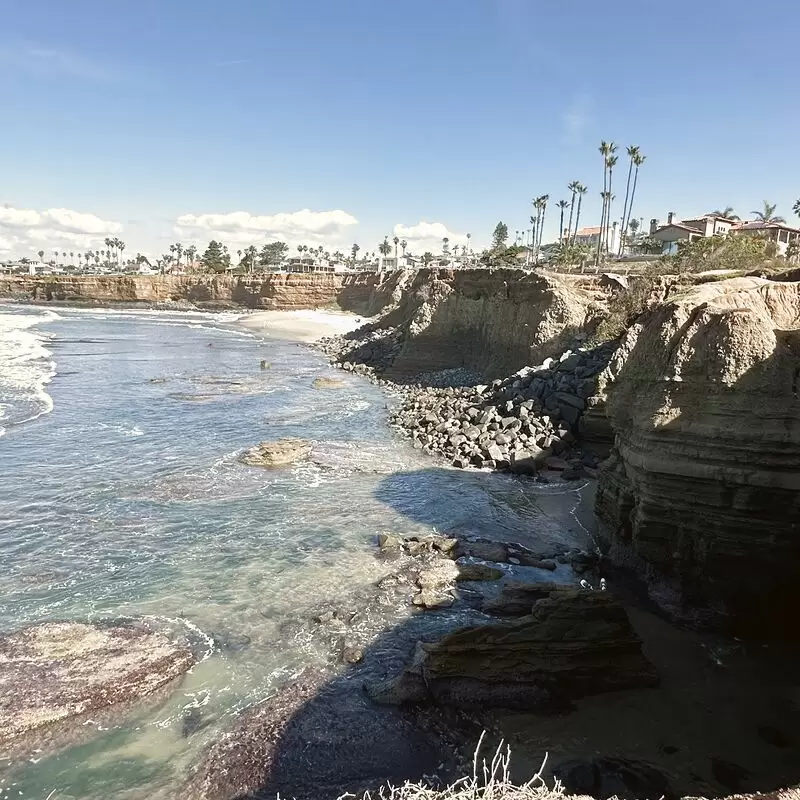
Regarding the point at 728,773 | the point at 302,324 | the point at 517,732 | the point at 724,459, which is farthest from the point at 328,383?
the point at 302,324

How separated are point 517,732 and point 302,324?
252ft

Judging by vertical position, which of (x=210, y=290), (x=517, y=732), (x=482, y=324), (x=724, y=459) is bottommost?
(x=517, y=732)

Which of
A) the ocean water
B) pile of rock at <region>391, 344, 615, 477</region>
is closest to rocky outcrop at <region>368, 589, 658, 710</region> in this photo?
the ocean water

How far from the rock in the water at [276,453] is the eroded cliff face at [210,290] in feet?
242

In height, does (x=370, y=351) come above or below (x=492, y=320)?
below

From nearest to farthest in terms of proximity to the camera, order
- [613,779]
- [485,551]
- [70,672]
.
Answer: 1. [613,779]
2. [70,672]
3. [485,551]

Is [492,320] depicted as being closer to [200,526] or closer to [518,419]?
[518,419]

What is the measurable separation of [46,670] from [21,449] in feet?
50.3

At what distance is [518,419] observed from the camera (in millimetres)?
24453

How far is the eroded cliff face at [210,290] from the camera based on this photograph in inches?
4021

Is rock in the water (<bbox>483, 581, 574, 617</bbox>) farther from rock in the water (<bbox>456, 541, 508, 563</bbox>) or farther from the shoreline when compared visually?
the shoreline

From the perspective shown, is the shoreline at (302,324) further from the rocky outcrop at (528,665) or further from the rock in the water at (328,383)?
the rocky outcrop at (528,665)

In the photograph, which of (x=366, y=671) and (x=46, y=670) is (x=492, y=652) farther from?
(x=46, y=670)

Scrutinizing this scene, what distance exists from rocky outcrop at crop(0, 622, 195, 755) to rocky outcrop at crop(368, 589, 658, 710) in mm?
3733
